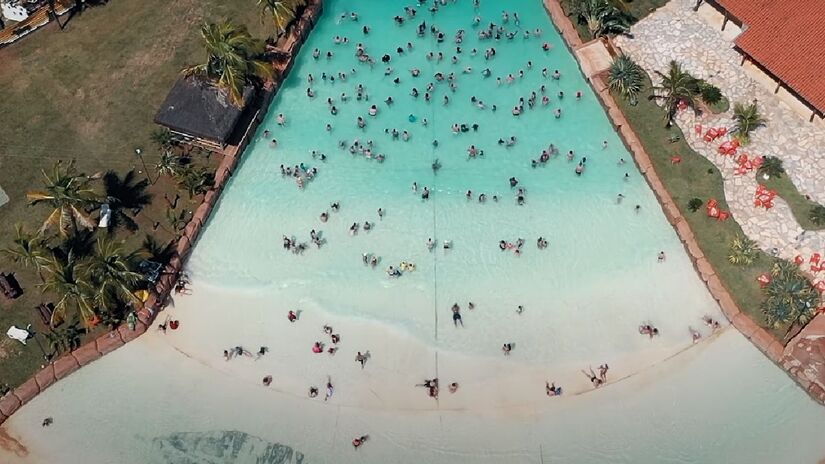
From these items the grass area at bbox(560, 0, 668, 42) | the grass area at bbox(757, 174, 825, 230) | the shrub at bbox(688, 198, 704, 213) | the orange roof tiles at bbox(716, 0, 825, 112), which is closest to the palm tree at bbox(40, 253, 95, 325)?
the shrub at bbox(688, 198, 704, 213)

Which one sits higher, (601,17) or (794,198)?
(601,17)

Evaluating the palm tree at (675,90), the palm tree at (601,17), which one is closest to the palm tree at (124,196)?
the palm tree at (601,17)

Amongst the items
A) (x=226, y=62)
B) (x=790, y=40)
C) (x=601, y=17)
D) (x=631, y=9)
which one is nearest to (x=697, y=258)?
(x=790, y=40)

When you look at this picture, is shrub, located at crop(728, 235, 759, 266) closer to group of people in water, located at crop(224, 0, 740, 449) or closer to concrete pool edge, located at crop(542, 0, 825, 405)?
concrete pool edge, located at crop(542, 0, 825, 405)

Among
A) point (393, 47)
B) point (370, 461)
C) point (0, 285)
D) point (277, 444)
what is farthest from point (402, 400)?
point (393, 47)

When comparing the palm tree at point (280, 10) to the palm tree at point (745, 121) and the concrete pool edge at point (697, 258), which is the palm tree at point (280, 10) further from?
the palm tree at point (745, 121)

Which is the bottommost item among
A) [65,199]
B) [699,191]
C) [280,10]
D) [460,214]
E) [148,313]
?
[699,191]

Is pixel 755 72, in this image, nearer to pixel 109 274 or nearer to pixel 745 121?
pixel 745 121
